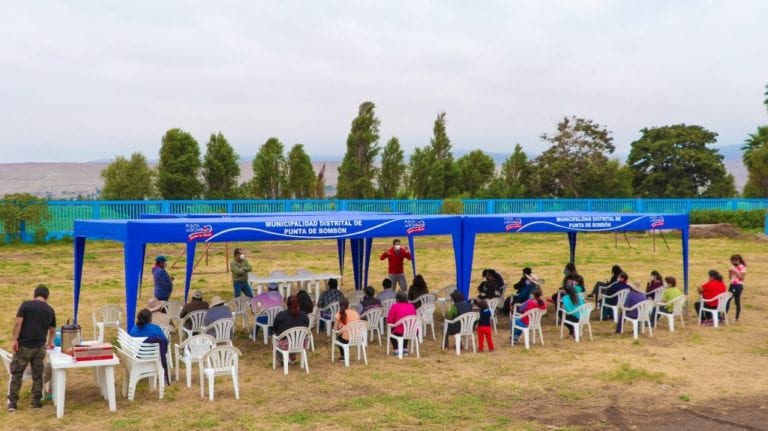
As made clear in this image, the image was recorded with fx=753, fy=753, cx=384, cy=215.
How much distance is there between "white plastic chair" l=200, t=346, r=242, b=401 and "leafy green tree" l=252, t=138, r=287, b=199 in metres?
39.4

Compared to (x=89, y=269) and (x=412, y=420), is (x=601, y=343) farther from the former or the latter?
(x=89, y=269)

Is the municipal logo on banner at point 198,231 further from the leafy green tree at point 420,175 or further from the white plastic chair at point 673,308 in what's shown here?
the leafy green tree at point 420,175

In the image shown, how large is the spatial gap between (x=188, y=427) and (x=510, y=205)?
38742 mm

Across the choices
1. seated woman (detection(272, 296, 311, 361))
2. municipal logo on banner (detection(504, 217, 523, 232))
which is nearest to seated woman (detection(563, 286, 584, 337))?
municipal logo on banner (detection(504, 217, 523, 232))

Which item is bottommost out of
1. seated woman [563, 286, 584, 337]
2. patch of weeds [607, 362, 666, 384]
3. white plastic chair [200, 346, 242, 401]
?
patch of weeds [607, 362, 666, 384]

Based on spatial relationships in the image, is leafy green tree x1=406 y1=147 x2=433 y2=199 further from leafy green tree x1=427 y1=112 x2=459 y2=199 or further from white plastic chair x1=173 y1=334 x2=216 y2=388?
white plastic chair x1=173 y1=334 x2=216 y2=388

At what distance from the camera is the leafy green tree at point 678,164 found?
58.1m

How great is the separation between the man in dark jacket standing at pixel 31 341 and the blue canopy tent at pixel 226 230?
5.79 ft

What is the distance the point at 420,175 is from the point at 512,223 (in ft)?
120

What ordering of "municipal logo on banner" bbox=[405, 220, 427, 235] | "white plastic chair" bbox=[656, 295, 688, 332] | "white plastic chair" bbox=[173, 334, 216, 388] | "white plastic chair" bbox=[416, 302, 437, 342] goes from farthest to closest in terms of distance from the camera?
"white plastic chair" bbox=[656, 295, 688, 332], "municipal logo on banner" bbox=[405, 220, 427, 235], "white plastic chair" bbox=[416, 302, 437, 342], "white plastic chair" bbox=[173, 334, 216, 388]

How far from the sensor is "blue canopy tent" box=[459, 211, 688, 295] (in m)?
14.1

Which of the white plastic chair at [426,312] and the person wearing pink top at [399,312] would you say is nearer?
the person wearing pink top at [399,312]

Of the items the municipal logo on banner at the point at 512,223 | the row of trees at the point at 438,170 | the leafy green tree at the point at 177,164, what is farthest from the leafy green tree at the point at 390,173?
the municipal logo on banner at the point at 512,223

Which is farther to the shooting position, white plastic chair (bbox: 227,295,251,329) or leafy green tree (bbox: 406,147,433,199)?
leafy green tree (bbox: 406,147,433,199)
